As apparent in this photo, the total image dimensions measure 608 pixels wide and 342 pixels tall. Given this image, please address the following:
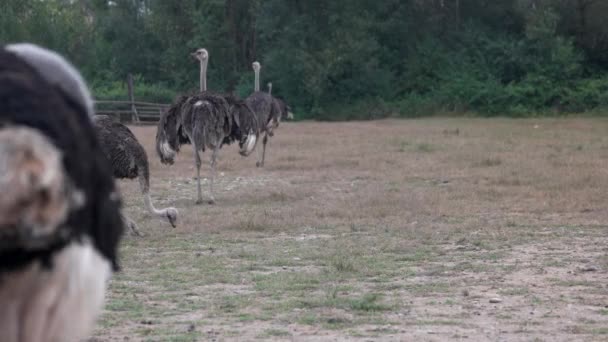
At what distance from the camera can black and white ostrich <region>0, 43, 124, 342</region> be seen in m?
2.25

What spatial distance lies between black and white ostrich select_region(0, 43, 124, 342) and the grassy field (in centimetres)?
319

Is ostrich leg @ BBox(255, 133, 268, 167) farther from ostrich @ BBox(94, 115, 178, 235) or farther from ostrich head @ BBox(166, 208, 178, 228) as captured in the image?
ostrich head @ BBox(166, 208, 178, 228)

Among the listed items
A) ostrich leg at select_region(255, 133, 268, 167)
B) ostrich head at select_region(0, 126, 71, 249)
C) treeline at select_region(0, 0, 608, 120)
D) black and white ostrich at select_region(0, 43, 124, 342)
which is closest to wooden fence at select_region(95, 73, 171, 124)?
treeline at select_region(0, 0, 608, 120)

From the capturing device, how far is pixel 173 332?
5832mm

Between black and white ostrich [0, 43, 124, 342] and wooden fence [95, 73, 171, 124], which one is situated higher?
black and white ostrich [0, 43, 124, 342]

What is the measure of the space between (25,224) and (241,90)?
36323 mm

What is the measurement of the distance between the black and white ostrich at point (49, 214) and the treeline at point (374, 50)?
31502mm

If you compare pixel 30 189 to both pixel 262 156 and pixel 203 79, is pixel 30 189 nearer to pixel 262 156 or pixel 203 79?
pixel 203 79

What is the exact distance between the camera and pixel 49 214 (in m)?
2.27

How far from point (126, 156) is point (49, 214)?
8188 mm

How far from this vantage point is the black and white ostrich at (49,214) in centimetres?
225

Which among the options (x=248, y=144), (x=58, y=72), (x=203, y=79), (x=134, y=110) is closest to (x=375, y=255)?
(x=248, y=144)

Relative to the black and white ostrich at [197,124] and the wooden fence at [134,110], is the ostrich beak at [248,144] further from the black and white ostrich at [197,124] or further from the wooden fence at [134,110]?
the wooden fence at [134,110]

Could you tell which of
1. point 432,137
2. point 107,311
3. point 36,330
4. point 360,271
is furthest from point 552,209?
point 432,137
